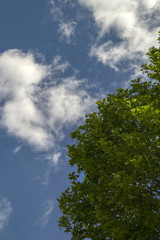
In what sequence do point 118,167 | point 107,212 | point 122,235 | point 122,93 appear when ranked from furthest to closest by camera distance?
point 122,93 → point 118,167 → point 107,212 → point 122,235

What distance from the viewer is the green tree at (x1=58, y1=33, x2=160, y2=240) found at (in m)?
10.8

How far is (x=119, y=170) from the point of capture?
1242 centimetres

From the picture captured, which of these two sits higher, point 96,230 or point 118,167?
point 118,167

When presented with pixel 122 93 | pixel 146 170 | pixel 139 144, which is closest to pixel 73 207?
pixel 146 170

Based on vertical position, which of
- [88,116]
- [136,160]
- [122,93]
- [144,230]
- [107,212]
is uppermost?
[122,93]

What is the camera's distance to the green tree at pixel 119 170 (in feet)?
35.5

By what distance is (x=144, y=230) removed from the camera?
11633 mm

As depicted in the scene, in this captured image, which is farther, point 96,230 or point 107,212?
point 96,230

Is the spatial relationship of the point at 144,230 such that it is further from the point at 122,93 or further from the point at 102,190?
the point at 122,93

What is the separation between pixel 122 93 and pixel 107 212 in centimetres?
833

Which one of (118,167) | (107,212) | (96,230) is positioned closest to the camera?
(107,212)

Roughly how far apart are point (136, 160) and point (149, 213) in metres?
2.54

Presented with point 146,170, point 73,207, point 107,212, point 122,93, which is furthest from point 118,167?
A: point 122,93

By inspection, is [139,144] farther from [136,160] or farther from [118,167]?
[118,167]
